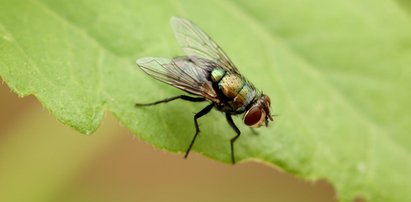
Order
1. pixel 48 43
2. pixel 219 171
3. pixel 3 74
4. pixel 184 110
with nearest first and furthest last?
1. pixel 3 74
2. pixel 48 43
3. pixel 184 110
4. pixel 219 171

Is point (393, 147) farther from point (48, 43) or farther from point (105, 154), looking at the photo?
point (105, 154)

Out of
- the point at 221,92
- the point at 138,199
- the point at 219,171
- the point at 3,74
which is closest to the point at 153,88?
the point at 221,92

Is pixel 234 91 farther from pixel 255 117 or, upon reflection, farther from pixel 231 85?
pixel 255 117

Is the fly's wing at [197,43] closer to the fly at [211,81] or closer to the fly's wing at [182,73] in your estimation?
the fly at [211,81]

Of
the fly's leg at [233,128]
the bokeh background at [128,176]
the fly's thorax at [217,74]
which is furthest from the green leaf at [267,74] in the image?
the bokeh background at [128,176]

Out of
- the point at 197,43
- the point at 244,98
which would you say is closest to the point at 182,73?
the point at 197,43
